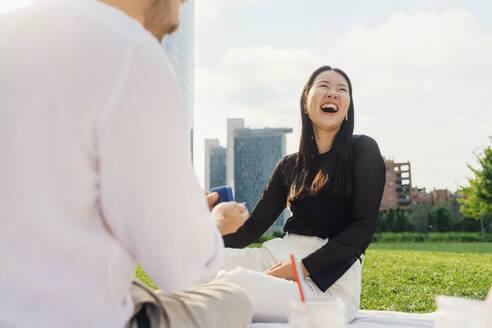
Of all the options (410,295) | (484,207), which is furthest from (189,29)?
(410,295)

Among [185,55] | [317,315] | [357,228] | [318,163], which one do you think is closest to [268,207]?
[318,163]

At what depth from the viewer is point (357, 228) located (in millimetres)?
2359

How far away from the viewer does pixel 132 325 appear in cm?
101

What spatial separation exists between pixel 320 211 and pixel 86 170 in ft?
6.09

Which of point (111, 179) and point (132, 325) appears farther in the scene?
point (132, 325)

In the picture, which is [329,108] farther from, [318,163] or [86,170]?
[86,170]

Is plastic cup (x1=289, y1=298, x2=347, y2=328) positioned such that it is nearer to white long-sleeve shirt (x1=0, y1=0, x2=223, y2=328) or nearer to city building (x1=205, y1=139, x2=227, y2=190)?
white long-sleeve shirt (x1=0, y1=0, x2=223, y2=328)

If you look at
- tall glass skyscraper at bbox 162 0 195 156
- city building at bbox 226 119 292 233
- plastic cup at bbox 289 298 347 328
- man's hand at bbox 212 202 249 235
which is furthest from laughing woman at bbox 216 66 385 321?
city building at bbox 226 119 292 233

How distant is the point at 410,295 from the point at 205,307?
436 cm

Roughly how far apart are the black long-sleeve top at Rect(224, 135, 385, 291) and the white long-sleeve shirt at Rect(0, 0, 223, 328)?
154 cm

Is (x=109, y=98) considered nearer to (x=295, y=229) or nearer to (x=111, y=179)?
(x=111, y=179)

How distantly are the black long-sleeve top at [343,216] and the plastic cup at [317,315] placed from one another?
1414 mm

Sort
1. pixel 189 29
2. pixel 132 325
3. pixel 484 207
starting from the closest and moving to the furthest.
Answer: pixel 132 325
pixel 484 207
pixel 189 29

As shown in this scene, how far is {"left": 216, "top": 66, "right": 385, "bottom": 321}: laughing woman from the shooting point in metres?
2.26
